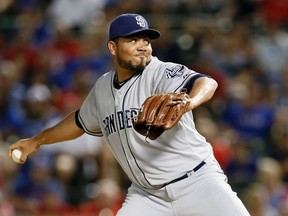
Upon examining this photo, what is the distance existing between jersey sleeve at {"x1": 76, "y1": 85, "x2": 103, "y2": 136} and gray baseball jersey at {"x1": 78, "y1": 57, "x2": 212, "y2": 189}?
0.76 feet

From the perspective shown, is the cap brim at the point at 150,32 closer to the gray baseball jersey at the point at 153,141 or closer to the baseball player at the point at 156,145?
the baseball player at the point at 156,145

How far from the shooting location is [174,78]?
4.78m

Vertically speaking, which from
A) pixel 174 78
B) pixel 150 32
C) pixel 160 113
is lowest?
pixel 160 113

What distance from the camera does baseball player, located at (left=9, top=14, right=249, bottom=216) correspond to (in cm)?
477

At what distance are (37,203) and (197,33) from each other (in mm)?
3517

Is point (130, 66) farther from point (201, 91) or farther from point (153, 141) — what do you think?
point (201, 91)

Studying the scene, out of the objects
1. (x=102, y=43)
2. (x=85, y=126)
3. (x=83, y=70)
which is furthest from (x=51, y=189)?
(x=85, y=126)

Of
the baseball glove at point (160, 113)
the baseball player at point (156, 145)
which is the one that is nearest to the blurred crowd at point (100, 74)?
the baseball player at point (156, 145)

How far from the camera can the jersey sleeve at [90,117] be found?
211 inches

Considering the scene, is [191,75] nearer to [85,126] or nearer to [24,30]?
[85,126]

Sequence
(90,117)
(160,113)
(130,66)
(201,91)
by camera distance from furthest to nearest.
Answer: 1. (90,117)
2. (130,66)
3. (201,91)
4. (160,113)

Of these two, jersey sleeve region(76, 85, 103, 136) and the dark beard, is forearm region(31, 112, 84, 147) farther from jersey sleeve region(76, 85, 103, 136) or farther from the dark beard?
the dark beard

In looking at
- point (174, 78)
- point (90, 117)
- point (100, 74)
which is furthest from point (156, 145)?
point (100, 74)

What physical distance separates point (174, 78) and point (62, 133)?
3.68ft
